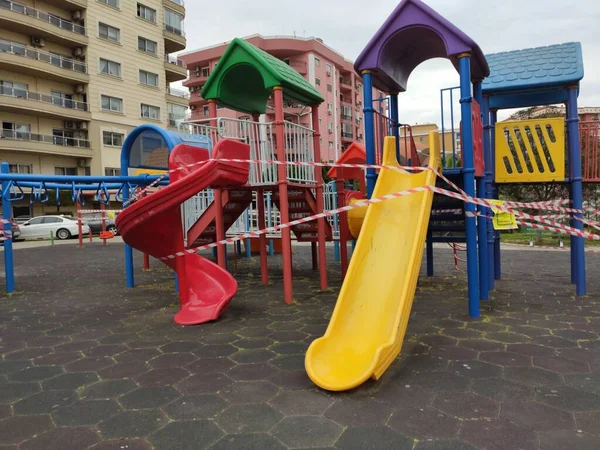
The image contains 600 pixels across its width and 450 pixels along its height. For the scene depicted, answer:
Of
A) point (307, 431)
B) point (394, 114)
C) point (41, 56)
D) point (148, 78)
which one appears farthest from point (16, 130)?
point (307, 431)

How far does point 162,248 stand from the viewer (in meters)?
5.70

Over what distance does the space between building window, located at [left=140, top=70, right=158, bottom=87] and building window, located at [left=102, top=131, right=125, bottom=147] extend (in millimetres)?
4761

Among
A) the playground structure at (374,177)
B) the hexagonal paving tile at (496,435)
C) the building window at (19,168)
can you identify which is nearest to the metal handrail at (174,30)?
the building window at (19,168)

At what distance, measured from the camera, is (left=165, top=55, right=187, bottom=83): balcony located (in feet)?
120

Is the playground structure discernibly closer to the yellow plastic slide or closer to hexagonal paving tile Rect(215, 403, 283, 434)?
the yellow plastic slide

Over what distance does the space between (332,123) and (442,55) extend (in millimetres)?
48965

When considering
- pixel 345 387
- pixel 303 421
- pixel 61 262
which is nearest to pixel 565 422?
pixel 345 387

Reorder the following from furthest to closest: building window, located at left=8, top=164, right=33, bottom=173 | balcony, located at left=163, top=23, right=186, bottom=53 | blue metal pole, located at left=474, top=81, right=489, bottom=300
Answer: balcony, located at left=163, top=23, right=186, bottom=53 → building window, located at left=8, top=164, right=33, bottom=173 → blue metal pole, located at left=474, top=81, right=489, bottom=300

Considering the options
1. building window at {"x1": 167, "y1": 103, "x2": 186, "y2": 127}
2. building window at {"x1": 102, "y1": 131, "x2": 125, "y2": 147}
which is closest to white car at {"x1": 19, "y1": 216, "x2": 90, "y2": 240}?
building window at {"x1": 102, "y1": 131, "x2": 125, "y2": 147}

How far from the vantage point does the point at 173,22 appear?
122 feet

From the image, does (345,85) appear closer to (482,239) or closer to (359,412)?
(482,239)

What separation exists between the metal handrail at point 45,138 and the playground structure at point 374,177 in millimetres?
25451

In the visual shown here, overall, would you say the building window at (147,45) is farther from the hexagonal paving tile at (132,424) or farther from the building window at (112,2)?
the hexagonal paving tile at (132,424)

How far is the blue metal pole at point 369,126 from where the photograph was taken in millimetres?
5848
